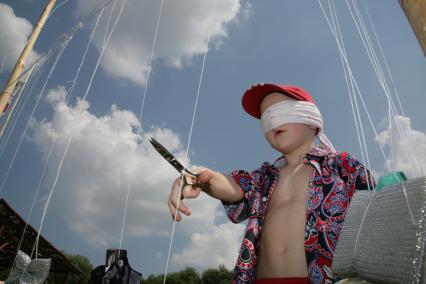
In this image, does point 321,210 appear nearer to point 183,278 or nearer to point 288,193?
point 288,193

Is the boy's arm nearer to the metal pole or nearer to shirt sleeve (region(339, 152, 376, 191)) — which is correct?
shirt sleeve (region(339, 152, 376, 191))

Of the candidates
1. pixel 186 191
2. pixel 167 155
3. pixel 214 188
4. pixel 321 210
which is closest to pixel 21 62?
pixel 214 188

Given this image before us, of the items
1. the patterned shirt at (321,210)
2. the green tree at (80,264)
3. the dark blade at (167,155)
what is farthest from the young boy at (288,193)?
the green tree at (80,264)

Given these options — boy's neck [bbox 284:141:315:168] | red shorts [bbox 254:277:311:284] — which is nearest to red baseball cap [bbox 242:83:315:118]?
boy's neck [bbox 284:141:315:168]

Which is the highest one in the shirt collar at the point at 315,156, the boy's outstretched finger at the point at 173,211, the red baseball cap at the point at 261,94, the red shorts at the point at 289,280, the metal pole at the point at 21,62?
the metal pole at the point at 21,62

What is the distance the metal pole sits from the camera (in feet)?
18.3

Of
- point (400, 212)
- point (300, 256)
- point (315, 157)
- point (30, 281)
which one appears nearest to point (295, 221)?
point (300, 256)

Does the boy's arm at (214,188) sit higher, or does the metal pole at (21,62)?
the metal pole at (21,62)

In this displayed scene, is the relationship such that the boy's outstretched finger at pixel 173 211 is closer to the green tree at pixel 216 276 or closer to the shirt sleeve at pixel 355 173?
the shirt sleeve at pixel 355 173

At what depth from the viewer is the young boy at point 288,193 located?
1.82 metres

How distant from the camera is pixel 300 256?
183cm

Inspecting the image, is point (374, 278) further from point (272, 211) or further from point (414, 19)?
point (272, 211)

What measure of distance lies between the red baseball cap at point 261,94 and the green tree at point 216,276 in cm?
4449

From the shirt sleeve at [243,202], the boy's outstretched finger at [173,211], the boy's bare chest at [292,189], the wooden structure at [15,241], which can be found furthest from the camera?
Result: the wooden structure at [15,241]
